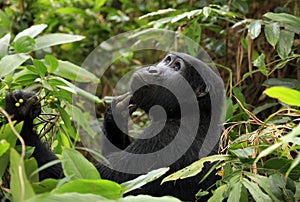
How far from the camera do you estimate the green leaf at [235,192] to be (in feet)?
5.51

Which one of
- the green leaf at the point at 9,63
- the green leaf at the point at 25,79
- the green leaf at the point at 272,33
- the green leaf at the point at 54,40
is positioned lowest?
the green leaf at the point at 272,33

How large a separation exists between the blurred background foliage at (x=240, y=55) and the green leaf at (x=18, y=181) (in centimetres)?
52

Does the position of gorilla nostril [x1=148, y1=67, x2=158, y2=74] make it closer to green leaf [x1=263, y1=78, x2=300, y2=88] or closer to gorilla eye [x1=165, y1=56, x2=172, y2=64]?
gorilla eye [x1=165, y1=56, x2=172, y2=64]

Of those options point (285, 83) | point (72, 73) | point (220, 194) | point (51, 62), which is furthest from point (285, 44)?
point (220, 194)

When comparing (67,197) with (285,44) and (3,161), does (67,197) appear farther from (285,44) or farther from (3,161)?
(285,44)

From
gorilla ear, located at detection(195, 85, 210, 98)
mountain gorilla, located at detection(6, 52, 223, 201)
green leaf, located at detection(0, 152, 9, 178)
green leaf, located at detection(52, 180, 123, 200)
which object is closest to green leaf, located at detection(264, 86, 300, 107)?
green leaf, located at detection(52, 180, 123, 200)

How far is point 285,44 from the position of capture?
280 centimetres

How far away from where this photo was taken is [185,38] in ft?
10.9

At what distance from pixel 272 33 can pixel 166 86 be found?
618 millimetres

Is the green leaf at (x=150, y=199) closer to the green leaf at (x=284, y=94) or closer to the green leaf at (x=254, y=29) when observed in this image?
the green leaf at (x=284, y=94)

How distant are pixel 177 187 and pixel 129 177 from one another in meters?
0.19

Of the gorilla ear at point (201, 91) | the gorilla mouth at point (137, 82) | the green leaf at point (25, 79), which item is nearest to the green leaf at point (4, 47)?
the green leaf at point (25, 79)

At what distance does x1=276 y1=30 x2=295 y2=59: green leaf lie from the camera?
9.05 feet

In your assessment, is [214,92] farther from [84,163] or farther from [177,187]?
[84,163]
